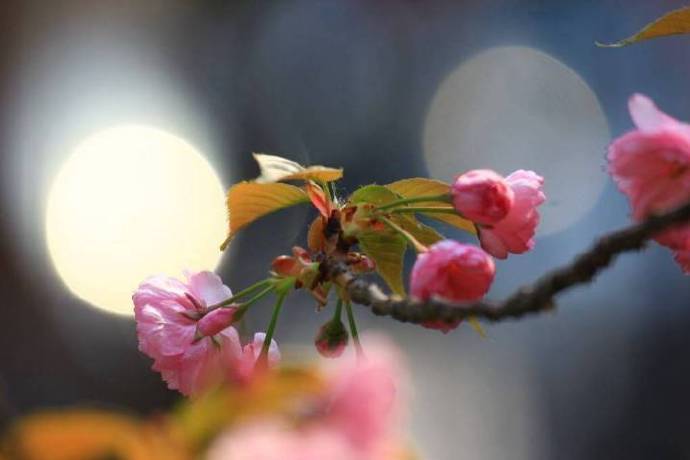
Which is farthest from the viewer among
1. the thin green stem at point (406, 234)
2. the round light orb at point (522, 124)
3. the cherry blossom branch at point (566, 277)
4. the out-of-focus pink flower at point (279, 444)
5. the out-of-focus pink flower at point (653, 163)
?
the round light orb at point (522, 124)

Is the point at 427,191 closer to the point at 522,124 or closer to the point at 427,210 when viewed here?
the point at 427,210

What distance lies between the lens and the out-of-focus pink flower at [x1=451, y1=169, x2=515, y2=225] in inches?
20.7

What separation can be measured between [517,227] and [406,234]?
0.23 ft

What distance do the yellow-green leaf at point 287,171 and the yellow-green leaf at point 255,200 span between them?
17 mm

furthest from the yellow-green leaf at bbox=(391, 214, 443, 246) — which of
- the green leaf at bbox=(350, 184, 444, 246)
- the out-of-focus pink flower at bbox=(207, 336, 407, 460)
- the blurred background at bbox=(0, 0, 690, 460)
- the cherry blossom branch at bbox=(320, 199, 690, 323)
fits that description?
the blurred background at bbox=(0, 0, 690, 460)

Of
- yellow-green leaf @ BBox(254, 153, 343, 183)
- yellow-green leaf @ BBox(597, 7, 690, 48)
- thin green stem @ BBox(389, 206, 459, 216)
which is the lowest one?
thin green stem @ BBox(389, 206, 459, 216)

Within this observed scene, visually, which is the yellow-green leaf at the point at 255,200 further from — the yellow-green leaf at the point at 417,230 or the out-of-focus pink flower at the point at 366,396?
the out-of-focus pink flower at the point at 366,396

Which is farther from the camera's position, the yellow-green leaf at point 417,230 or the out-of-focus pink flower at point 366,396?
the yellow-green leaf at point 417,230

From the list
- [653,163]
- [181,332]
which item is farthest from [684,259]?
[181,332]

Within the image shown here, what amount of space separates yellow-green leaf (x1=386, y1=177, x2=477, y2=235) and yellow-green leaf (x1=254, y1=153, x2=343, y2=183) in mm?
41

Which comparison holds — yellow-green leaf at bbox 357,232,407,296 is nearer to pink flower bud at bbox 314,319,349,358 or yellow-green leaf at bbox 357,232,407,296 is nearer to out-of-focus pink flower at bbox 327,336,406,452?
pink flower bud at bbox 314,319,349,358

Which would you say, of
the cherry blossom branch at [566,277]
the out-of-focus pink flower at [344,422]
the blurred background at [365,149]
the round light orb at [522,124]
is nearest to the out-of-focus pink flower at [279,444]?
the out-of-focus pink flower at [344,422]

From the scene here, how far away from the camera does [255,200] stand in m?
0.60

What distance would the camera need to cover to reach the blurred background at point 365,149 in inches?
134
